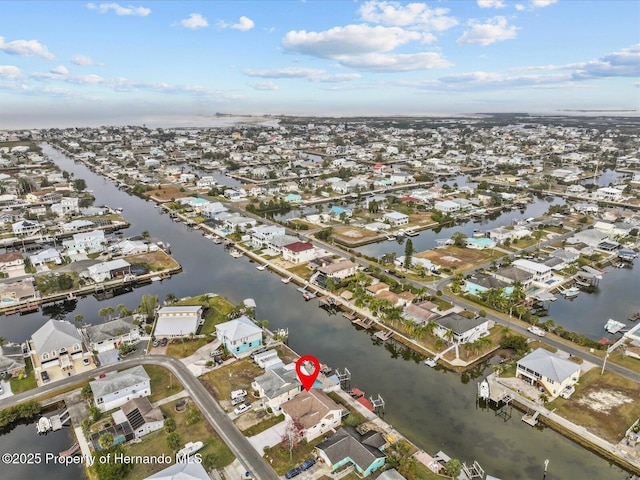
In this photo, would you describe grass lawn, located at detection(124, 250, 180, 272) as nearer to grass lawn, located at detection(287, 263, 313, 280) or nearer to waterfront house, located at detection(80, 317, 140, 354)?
grass lawn, located at detection(287, 263, 313, 280)

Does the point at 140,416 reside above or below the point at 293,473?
above

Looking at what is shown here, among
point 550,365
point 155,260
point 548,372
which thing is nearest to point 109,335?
point 155,260

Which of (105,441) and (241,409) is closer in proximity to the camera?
(105,441)

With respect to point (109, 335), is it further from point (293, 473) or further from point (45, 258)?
point (45, 258)

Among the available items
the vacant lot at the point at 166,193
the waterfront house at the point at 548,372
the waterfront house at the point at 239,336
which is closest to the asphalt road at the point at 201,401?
the waterfront house at the point at 239,336

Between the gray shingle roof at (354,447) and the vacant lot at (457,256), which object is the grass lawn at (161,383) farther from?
the vacant lot at (457,256)

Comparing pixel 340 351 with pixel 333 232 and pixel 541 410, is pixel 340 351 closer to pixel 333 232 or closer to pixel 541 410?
pixel 541 410

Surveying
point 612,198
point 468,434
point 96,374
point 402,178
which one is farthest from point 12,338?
point 612,198

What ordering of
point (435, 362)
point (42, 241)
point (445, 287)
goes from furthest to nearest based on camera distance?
1. point (42, 241)
2. point (445, 287)
3. point (435, 362)
